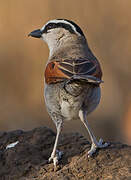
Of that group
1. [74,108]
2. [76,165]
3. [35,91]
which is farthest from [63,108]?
[35,91]

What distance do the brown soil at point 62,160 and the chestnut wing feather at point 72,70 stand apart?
0.93 meters

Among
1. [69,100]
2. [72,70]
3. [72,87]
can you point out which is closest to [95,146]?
[69,100]

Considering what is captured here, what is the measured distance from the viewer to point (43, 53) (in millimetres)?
12586

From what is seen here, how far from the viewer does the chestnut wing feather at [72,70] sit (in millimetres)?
6233

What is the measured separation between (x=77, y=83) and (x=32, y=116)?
7148mm

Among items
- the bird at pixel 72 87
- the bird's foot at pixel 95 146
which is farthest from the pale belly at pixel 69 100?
the bird's foot at pixel 95 146

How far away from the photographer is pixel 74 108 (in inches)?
260

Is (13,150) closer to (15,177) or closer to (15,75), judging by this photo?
(15,177)

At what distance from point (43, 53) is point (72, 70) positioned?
6.32 meters

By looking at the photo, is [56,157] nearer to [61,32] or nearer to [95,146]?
[95,146]

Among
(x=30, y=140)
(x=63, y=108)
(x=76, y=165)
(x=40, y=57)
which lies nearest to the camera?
(x=76, y=165)

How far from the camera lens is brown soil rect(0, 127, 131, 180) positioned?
6039 mm

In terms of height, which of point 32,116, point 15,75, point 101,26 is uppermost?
point 101,26

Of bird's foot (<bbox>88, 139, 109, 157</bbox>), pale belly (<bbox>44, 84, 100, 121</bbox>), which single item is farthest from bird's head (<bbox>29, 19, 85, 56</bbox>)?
bird's foot (<bbox>88, 139, 109, 157</bbox>)
